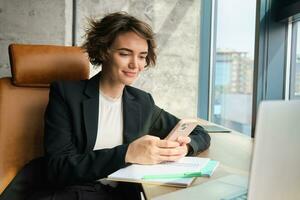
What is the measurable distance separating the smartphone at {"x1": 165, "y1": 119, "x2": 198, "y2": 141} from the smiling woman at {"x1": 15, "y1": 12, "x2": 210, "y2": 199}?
0.03 metres

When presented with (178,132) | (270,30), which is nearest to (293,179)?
(178,132)

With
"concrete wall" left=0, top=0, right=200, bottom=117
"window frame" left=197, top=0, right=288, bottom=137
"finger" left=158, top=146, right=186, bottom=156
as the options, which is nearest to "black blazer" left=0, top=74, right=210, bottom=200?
"finger" left=158, top=146, right=186, bottom=156

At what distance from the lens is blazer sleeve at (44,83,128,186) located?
1.01 m

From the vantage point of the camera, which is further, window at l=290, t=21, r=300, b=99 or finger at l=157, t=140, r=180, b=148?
window at l=290, t=21, r=300, b=99

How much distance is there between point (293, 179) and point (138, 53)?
91cm

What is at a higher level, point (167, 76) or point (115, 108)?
point (167, 76)

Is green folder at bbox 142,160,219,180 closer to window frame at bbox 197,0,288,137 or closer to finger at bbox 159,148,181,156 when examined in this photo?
finger at bbox 159,148,181,156

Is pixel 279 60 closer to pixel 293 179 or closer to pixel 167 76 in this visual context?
pixel 167 76

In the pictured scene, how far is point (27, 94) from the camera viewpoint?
59.3 inches

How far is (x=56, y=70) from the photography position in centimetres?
153

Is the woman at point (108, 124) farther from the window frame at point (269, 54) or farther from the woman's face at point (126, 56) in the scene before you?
the window frame at point (269, 54)

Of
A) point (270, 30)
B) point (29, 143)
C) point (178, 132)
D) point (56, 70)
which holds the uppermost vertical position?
point (270, 30)

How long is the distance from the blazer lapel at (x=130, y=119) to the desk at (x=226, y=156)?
0.29m

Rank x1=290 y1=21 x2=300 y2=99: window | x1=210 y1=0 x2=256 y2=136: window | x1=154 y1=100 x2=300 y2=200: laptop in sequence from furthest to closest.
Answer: x1=210 y1=0 x2=256 y2=136: window
x1=290 y1=21 x2=300 y2=99: window
x1=154 y1=100 x2=300 y2=200: laptop
